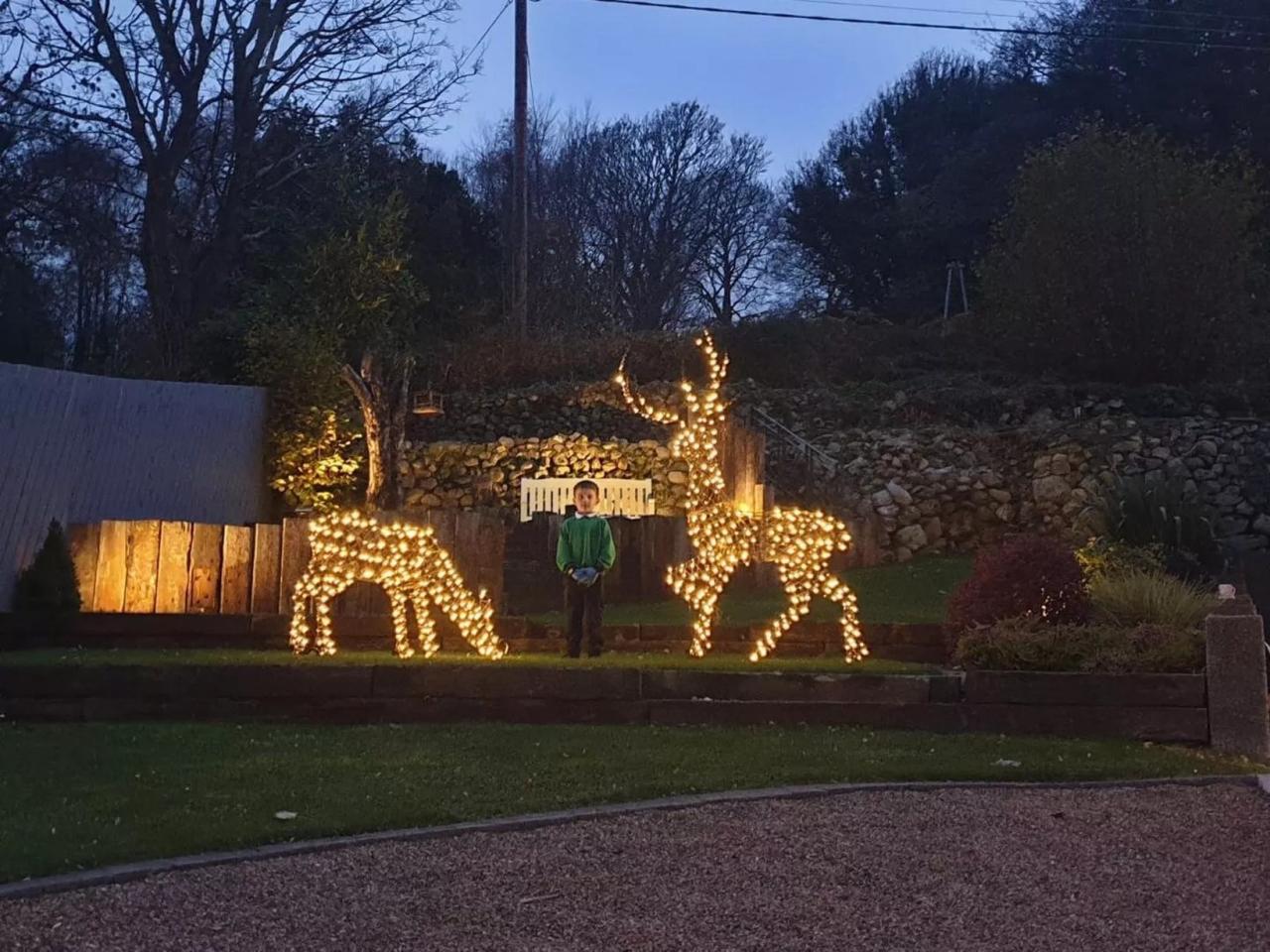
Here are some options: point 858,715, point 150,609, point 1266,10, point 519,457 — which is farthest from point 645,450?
point 1266,10

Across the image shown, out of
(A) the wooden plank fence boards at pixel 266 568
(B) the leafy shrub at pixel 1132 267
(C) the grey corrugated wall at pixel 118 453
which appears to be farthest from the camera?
(B) the leafy shrub at pixel 1132 267

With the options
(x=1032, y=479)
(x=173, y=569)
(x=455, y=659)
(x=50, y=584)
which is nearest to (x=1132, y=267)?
(x=1032, y=479)

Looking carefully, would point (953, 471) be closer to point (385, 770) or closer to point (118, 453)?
point (118, 453)

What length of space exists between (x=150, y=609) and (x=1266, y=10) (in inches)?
982

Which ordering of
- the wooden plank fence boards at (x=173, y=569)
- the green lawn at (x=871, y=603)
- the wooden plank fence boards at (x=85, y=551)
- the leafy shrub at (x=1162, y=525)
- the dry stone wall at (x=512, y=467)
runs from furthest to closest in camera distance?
1. the dry stone wall at (x=512, y=467)
2. the leafy shrub at (x=1162, y=525)
3. the green lawn at (x=871, y=603)
4. the wooden plank fence boards at (x=173, y=569)
5. the wooden plank fence boards at (x=85, y=551)

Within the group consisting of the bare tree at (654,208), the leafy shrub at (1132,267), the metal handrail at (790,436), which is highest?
the bare tree at (654,208)

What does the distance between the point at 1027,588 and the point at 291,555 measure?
6311 mm

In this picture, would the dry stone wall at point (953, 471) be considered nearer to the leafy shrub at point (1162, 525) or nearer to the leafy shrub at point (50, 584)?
the leafy shrub at point (1162, 525)

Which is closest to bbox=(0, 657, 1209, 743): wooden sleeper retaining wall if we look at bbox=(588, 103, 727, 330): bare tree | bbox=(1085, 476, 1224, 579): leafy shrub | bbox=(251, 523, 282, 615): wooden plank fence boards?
bbox=(251, 523, 282, 615): wooden plank fence boards

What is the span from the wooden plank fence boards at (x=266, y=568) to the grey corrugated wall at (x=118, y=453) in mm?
1593

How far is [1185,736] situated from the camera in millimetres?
8070

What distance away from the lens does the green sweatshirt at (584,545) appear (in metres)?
10.2

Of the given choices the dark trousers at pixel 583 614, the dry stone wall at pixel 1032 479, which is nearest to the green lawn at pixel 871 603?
the dry stone wall at pixel 1032 479

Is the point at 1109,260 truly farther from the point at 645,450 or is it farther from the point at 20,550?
the point at 20,550
